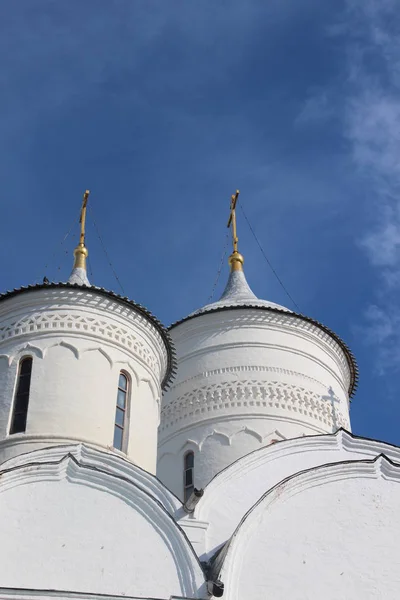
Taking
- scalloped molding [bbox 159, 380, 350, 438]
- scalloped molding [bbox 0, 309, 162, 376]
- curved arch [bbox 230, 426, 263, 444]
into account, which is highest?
scalloped molding [bbox 159, 380, 350, 438]

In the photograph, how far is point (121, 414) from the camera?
1111cm

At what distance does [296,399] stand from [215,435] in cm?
132

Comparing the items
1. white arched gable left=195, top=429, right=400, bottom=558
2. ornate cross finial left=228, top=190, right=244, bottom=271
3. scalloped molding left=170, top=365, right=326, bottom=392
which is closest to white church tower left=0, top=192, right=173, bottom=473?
white arched gable left=195, top=429, right=400, bottom=558

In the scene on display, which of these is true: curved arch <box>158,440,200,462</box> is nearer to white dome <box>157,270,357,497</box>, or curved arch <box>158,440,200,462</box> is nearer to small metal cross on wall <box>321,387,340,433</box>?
white dome <box>157,270,357,497</box>

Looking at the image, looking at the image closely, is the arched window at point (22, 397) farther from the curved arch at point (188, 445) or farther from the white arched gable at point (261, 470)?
the curved arch at point (188, 445)

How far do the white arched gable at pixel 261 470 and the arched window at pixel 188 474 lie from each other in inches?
96.0

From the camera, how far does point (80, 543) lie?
8.80 metres

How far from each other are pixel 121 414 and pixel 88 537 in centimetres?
242

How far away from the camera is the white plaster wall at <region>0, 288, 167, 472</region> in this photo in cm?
1058

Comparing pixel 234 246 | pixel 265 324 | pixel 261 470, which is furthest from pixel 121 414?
pixel 234 246

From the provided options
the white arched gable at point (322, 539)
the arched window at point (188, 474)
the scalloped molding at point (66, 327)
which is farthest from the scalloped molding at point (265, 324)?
the white arched gable at point (322, 539)

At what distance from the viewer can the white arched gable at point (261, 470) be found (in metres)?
9.91

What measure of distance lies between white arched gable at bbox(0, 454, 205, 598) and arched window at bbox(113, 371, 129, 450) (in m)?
1.56

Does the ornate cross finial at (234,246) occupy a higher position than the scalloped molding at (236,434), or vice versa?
the ornate cross finial at (234,246)
